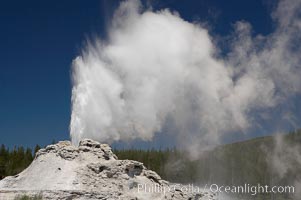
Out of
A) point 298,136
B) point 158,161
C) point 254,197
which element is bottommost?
point 254,197

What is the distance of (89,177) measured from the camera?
95.2 feet

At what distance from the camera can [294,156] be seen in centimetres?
9756

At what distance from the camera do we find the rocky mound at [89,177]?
27.9 metres

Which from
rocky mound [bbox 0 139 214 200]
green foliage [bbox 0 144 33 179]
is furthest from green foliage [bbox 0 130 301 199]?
rocky mound [bbox 0 139 214 200]

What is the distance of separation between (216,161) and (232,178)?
9.82 meters

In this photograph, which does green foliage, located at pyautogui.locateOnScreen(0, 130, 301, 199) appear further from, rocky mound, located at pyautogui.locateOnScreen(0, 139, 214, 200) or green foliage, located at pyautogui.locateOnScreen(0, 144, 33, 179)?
rocky mound, located at pyautogui.locateOnScreen(0, 139, 214, 200)

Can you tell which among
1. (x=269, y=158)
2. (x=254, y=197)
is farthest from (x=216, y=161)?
(x=254, y=197)

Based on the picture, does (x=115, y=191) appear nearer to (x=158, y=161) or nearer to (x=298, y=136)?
(x=158, y=161)

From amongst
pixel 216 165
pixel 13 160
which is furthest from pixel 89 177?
pixel 216 165

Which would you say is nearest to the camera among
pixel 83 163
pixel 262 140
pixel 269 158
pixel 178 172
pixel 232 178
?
pixel 83 163

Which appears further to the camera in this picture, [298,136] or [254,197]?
[298,136]

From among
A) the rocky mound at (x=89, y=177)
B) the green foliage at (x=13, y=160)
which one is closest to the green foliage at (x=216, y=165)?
the green foliage at (x=13, y=160)

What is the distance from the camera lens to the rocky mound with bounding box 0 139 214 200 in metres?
27.9

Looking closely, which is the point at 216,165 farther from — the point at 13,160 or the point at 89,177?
the point at 89,177
